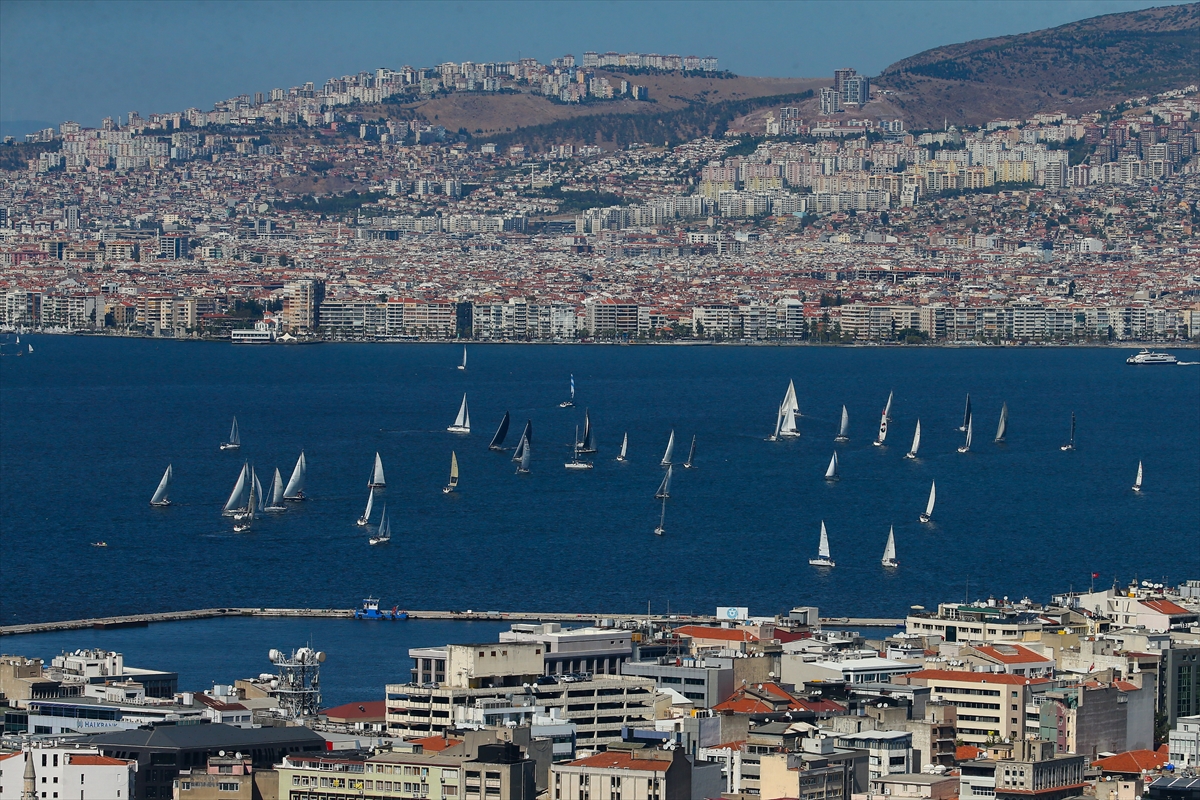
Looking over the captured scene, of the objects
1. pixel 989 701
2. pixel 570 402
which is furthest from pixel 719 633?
pixel 570 402

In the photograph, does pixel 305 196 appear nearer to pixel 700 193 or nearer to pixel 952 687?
pixel 700 193

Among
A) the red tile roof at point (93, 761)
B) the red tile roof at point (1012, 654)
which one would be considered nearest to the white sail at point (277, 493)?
the red tile roof at point (1012, 654)

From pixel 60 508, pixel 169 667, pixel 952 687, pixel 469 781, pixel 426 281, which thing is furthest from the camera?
pixel 426 281

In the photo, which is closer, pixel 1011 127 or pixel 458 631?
pixel 458 631

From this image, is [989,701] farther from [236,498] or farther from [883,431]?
[883,431]

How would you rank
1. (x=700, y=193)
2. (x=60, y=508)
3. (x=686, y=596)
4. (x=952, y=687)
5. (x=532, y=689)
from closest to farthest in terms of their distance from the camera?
(x=532, y=689), (x=952, y=687), (x=686, y=596), (x=60, y=508), (x=700, y=193)

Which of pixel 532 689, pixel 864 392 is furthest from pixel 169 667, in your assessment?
pixel 864 392
